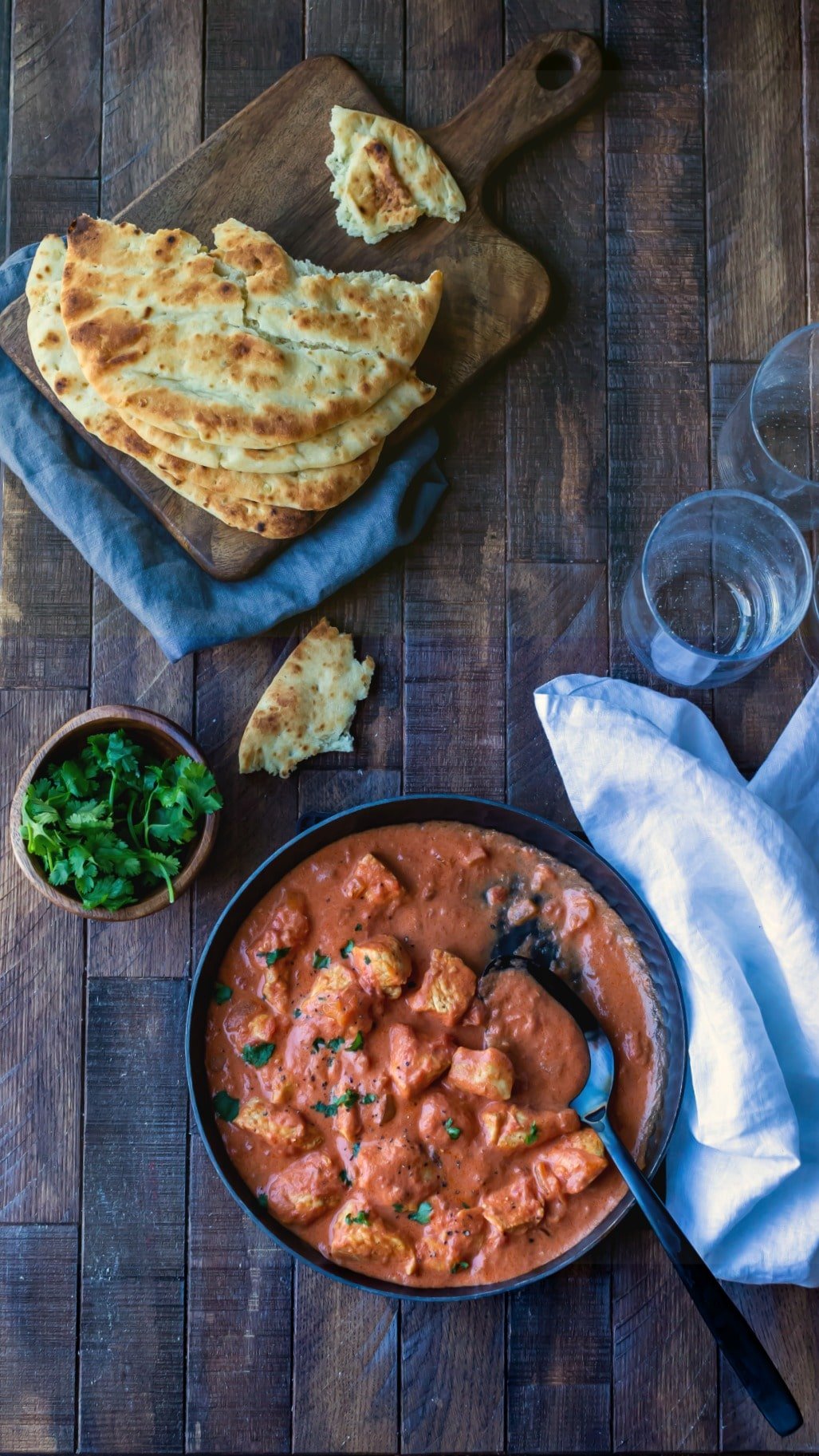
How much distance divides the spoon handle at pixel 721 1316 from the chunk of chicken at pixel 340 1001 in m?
0.63

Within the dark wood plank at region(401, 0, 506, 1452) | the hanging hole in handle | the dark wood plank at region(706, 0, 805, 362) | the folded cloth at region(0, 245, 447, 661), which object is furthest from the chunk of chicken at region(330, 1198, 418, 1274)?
the hanging hole in handle

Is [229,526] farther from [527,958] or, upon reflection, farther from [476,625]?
[527,958]

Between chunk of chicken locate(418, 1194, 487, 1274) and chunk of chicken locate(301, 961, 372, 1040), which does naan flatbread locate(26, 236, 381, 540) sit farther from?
chunk of chicken locate(418, 1194, 487, 1274)

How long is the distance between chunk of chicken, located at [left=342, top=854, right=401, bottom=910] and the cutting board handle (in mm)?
1710

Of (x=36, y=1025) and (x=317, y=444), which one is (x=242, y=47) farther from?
(x=36, y=1025)

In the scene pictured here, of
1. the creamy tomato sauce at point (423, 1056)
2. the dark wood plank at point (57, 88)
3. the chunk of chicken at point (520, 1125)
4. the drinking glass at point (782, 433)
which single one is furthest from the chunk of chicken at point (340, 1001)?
the dark wood plank at point (57, 88)

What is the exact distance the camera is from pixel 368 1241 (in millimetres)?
2486

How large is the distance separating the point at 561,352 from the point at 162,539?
1.15 meters

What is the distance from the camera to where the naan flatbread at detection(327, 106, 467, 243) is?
2701mm

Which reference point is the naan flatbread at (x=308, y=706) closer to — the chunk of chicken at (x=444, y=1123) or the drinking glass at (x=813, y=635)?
the chunk of chicken at (x=444, y=1123)

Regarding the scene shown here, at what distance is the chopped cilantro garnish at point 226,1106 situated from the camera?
8.44ft

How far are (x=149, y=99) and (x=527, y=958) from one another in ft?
7.84

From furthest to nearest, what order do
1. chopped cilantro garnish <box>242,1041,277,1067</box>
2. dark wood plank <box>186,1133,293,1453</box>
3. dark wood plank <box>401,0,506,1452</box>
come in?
dark wood plank <box>401,0,506,1452</box> < dark wood plank <box>186,1133,293,1453</box> < chopped cilantro garnish <box>242,1041,277,1067</box>

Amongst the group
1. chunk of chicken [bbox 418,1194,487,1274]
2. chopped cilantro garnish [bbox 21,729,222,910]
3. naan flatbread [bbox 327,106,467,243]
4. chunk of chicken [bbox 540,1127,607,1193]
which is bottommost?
chunk of chicken [bbox 418,1194,487,1274]
